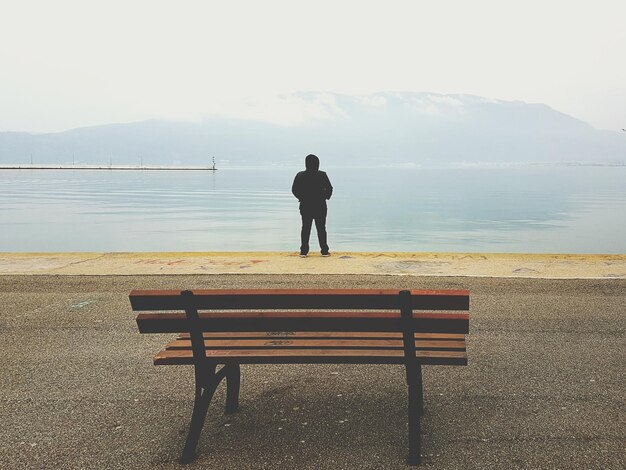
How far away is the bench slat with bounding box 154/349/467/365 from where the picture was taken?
3.74 meters

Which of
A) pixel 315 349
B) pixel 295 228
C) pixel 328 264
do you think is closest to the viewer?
pixel 315 349

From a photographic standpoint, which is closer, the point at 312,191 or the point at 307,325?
the point at 307,325

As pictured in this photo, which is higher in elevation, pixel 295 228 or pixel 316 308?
pixel 316 308

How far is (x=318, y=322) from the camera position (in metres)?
3.71

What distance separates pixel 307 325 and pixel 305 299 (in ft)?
0.58

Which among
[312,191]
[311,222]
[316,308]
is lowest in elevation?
[311,222]

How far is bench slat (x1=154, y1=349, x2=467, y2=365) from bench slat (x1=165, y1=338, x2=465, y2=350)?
0.17ft

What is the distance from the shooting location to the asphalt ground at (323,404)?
145 inches

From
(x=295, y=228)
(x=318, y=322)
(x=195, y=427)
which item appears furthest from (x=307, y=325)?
(x=295, y=228)

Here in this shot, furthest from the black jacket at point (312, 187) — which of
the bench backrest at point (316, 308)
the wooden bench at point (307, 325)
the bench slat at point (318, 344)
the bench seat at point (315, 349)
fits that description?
the bench backrest at point (316, 308)

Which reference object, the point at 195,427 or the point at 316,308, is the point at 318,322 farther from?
the point at 195,427

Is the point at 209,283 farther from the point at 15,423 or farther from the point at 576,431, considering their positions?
the point at 576,431

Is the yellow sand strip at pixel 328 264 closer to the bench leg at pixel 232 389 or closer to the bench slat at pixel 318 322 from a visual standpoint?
the bench leg at pixel 232 389

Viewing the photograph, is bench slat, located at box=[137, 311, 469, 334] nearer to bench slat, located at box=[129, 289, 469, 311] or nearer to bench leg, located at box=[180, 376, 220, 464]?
bench slat, located at box=[129, 289, 469, 311]
